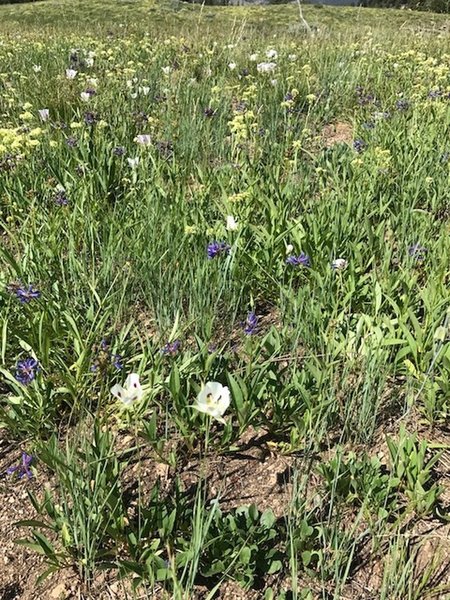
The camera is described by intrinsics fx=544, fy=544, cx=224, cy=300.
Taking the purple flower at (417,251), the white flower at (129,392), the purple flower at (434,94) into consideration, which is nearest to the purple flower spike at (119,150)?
the purple flower at (417,251)

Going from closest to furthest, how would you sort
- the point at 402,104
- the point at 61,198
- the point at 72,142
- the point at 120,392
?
the point at 120,392 < the point at 61,198 < the point at 72,142 < the point at 402,104

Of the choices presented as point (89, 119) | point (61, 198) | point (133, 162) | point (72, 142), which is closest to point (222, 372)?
point (61, 198)

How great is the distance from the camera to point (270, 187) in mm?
3184

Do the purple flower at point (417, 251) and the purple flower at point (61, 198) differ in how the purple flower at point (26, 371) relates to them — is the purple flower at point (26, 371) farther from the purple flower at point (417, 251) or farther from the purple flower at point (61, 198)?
the purple flower at point (417, 251)

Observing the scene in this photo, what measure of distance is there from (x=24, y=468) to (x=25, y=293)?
2.07 feet

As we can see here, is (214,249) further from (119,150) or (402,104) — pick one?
(402,104)

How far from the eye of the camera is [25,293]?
2.00 meters

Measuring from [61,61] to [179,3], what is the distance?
66.1ft

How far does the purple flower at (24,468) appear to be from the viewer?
1669 millimetres

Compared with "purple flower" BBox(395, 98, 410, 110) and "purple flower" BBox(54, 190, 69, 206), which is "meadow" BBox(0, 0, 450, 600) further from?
"purple flower" BBox(395, 98, 410, 110)

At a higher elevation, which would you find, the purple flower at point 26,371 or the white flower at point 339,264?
the white flower at point 339,264

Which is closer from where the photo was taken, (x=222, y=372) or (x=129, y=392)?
(x=129, y=392)

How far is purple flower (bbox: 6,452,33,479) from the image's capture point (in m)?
1.67

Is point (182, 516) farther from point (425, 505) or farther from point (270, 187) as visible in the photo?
point (270, 187)
